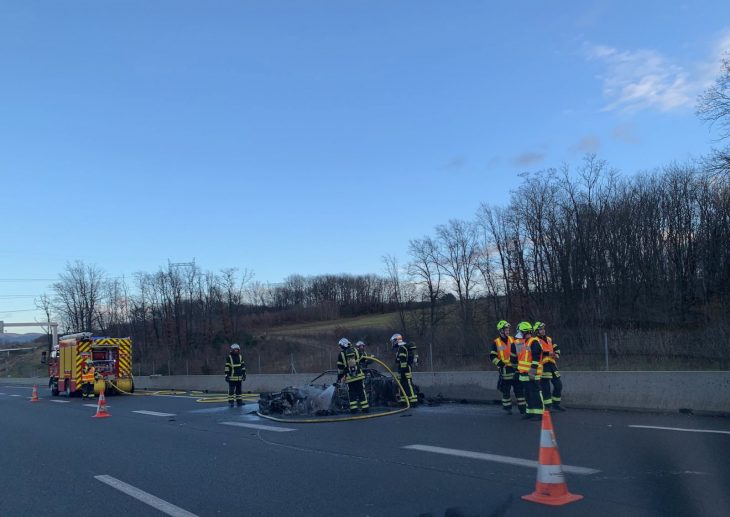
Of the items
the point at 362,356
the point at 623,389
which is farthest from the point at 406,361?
the point at 623,389

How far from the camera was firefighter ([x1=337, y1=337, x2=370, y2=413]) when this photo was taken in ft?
49.2

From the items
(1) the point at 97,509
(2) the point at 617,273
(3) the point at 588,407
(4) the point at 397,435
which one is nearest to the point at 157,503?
(1) the point at 97,509

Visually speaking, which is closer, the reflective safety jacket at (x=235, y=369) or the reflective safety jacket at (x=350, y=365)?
the reflective safety jacket at (x=350, y=365)

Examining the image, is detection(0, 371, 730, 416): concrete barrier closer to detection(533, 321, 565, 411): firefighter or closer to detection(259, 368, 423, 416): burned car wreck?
detection(533, 321, 565, 411): firefighter

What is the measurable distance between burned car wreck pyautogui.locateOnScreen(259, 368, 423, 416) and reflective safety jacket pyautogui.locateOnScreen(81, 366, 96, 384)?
14281 mm

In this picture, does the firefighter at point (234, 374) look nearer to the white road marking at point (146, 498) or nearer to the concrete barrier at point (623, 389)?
the concrete barrier at point (623, 389)

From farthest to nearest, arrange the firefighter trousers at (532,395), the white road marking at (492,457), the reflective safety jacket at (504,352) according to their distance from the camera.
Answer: the reflective safety jacket at (504,352)
the firefighter trousers at (532,395)
the white road marking at (492,457)

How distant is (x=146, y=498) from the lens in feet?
25.0

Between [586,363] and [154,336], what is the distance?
6140 centimetres

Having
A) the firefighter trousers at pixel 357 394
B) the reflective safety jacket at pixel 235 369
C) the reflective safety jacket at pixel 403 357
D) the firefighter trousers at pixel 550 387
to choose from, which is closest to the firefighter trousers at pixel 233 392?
the reflective safety jacket at pixel 235 369

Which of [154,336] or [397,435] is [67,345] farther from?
[154,336]

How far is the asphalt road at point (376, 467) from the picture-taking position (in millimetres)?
6730

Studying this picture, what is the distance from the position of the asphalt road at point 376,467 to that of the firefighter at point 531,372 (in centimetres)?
47

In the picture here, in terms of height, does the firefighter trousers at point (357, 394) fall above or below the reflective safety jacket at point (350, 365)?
below
